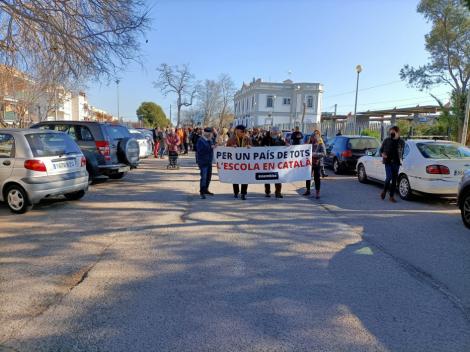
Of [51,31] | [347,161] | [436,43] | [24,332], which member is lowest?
[24,332]

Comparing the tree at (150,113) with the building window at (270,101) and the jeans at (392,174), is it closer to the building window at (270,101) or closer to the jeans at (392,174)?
the building window at (270,101)

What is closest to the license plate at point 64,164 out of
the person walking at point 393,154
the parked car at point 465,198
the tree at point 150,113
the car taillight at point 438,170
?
the person walking at point 393,154

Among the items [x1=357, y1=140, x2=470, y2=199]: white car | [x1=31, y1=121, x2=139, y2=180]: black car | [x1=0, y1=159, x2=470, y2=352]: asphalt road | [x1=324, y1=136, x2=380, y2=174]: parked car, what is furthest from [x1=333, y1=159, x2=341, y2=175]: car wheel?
[x1=31, y1=121, x2=139, y2=180]: black car

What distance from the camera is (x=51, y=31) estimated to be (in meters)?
9.73

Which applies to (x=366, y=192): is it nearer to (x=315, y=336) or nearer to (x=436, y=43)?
(x=315, y=336)

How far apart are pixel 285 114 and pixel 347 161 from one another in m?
64.5

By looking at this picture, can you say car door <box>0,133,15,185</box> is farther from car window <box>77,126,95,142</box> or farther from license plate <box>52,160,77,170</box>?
car window <box>77,126,95,142</box>

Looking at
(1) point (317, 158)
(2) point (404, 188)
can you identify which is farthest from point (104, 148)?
(2) point (404, 188)

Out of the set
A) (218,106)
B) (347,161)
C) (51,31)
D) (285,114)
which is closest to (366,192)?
(347,161)

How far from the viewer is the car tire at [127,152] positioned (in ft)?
37.0

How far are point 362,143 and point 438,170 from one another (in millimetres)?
6508

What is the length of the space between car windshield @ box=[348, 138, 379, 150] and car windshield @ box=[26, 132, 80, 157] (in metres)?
10.6

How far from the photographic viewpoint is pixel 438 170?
29.1 feet

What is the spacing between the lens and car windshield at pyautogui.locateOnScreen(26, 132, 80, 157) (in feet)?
24.8
